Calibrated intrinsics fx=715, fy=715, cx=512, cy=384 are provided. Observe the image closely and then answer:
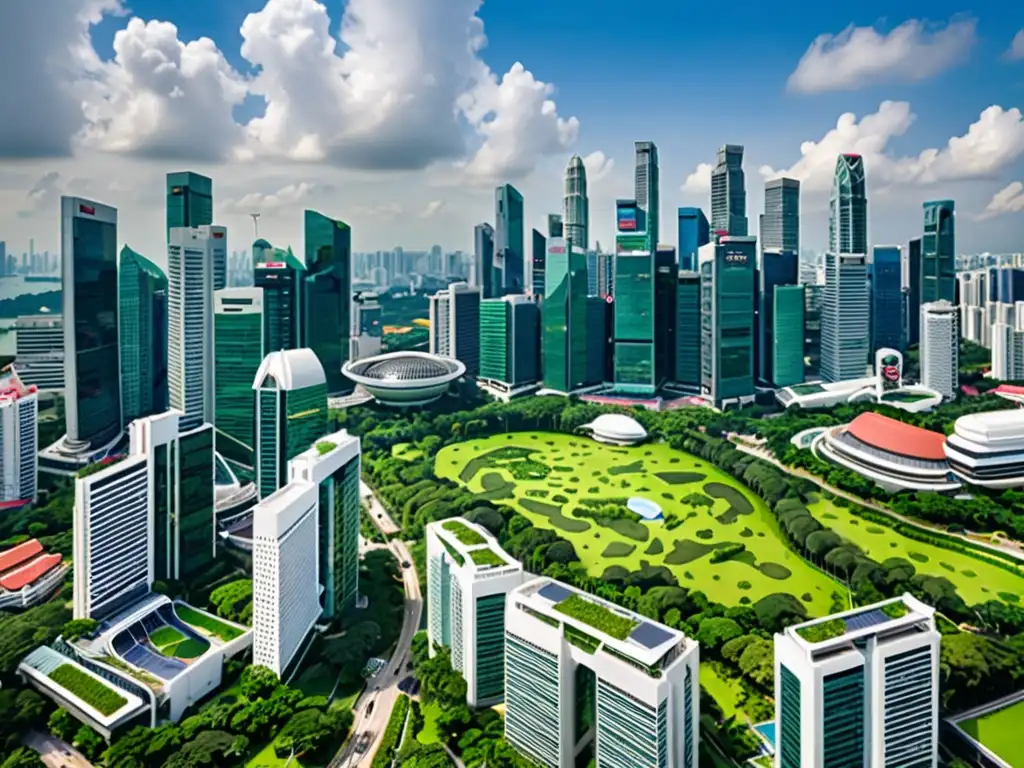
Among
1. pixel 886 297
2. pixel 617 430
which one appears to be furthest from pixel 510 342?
pixel 886 297

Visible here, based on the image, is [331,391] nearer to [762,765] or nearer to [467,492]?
[467,492]

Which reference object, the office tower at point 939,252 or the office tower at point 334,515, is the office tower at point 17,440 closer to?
the office tower at point 334,515

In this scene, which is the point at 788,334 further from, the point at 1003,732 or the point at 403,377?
the point at 1003,732

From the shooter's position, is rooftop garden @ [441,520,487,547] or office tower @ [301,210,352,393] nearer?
rooftop garden @ [441,520,487,547]

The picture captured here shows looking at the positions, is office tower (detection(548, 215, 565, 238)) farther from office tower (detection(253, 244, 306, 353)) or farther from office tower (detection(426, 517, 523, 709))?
office tower (detection(426, 517, 523, 709))

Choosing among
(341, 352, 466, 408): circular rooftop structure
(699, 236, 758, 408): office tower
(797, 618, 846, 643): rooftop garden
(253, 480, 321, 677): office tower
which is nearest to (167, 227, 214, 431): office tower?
(341, 352, 466, 408): circular rooftop structure

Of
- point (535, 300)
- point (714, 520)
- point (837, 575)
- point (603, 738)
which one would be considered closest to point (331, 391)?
point (535, 300)
